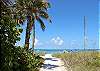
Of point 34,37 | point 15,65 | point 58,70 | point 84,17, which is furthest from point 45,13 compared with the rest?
point 15,65

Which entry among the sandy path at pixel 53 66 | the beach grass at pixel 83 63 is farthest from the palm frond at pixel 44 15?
the sandy path at pixel 53 66

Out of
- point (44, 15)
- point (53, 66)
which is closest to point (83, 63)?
point (53, 66)

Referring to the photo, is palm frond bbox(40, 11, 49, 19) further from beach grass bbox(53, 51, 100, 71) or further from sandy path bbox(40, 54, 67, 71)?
sandy path bbox(40, 54, 67, 71)

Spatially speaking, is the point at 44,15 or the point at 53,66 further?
the point at 44,15

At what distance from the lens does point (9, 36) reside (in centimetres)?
1154

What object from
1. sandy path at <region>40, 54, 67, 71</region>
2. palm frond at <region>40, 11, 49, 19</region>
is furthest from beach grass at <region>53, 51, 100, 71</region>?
palm frond at <region>40, 11, 49, 19</region>

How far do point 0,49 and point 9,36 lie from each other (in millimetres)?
618

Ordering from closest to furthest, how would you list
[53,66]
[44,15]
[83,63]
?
1. [53,66]
2. [83,63]
3. [44,15]

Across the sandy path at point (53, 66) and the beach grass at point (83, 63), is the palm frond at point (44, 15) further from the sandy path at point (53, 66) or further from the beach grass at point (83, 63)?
the sandy path at point (53, 66)

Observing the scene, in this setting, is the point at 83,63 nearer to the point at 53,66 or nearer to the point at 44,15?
the point at 53,66

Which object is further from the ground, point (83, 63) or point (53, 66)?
point (83, 63)

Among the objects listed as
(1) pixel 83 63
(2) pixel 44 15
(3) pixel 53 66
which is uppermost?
(2) pixel 44 15

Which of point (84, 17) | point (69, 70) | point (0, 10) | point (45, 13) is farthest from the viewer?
point (84, 17)

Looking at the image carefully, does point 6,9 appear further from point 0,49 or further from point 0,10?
point 0,49
